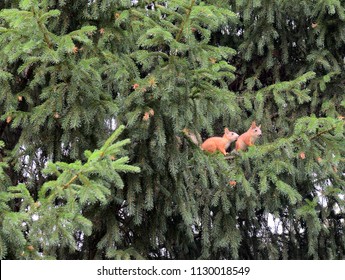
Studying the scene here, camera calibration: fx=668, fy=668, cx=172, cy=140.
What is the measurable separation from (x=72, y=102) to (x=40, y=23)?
612 millimetres

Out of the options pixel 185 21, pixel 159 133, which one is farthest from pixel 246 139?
pixel 185 21

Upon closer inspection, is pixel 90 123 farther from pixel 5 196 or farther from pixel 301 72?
pixel 301 72

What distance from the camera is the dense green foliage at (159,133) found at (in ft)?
13.8

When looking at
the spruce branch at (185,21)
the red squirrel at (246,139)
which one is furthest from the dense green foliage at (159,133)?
the red squirrel at (246,139)

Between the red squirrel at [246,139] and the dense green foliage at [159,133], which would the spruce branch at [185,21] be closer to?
the dense green foliage at [159,133]

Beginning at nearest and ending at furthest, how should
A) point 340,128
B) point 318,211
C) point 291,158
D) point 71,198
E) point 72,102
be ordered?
1. point 71,198
2. point 72,102
3. point 340,128
4. point 291,158
5. point 318,211

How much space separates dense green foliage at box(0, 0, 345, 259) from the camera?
4.21 m

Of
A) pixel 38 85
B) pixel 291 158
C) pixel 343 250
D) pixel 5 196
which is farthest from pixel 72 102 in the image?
pixel 343 250

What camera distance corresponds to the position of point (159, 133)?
178 inches

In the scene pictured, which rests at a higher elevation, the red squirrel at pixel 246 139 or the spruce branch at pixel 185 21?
the spruce branch at pixel 185 21

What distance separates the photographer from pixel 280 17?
19.9ft

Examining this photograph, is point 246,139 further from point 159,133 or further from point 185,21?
point 185,21

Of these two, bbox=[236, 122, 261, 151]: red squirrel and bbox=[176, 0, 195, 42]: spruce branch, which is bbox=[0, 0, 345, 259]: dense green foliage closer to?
bbox=[176, 0, 195, 42]: spruce branch

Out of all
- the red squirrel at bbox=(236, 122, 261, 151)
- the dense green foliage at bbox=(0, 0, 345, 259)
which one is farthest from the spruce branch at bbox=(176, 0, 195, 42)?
the red squirrel at bbox=(236, 122, 261, 151)
